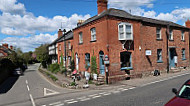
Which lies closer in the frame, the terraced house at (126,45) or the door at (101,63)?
the terraced house at (126,45)

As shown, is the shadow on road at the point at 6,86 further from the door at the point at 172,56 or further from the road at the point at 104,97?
the door at the point at 172,56

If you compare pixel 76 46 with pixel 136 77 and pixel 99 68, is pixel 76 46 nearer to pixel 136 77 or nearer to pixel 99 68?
pixel 99 68

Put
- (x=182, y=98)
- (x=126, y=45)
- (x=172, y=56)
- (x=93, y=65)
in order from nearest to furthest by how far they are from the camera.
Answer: (x=182, y=98) → (x=126, y=45) → (x=93, y=65) → (x=172, y=56)

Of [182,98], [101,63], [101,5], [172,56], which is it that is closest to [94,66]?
[101,63]

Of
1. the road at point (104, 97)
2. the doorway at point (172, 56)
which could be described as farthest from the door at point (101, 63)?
the doorway at point (172, 56)

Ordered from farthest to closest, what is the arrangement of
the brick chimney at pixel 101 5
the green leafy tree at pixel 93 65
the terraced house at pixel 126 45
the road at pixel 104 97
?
the brick chimney at pixel 101 5
the green leafy tree at pixel 93 65
the terraced house at pixel 126 45
the road at pixel 104 97

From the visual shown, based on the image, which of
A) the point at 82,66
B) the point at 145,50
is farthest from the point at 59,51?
the point at 145,50

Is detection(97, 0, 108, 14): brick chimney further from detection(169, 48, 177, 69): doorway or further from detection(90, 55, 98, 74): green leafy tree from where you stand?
detection(169, 48, 177, 69): doorway

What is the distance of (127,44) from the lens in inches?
628

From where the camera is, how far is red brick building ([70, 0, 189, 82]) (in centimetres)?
1502

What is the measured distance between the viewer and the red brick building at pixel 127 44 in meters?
15.0

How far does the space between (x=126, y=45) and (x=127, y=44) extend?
0.56 ft

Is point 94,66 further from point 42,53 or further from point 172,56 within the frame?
point 42,53

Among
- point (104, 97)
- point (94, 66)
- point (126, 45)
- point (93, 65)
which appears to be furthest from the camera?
point (93, 65)
